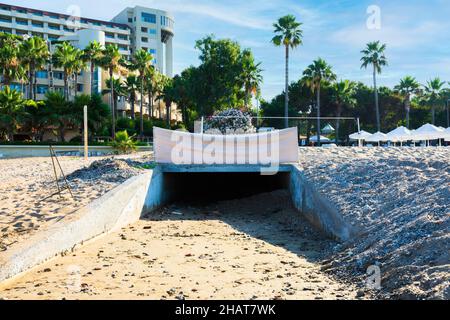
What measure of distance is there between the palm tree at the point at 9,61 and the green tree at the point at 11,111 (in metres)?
9.70

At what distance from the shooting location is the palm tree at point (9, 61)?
49.2m

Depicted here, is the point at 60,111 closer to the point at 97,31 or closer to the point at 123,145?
the point at 123,145

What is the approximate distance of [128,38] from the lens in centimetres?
8675

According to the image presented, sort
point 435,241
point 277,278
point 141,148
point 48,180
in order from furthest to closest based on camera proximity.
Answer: point 141,148, point 48,180, point 277,278, point 435,241

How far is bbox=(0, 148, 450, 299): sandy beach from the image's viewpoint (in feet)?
22.2

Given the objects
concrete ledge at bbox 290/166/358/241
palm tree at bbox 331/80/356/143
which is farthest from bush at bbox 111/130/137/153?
palm tree at bbox 331/80/356/143

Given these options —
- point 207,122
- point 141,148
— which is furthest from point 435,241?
point 141,148

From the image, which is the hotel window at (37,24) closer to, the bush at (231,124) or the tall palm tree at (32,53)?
the tall palm tree at (32,53)

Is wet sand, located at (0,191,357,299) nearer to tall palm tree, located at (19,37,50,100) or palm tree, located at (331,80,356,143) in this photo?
tall palm tree, located at (19,37,50,100)

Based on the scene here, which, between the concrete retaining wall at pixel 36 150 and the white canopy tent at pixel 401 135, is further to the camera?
the concrete retaining wall at pixel 36 150

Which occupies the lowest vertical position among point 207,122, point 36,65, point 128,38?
point 207,122

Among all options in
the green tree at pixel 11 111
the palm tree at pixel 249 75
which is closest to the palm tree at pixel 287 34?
the palm tree at pixel 249 75
